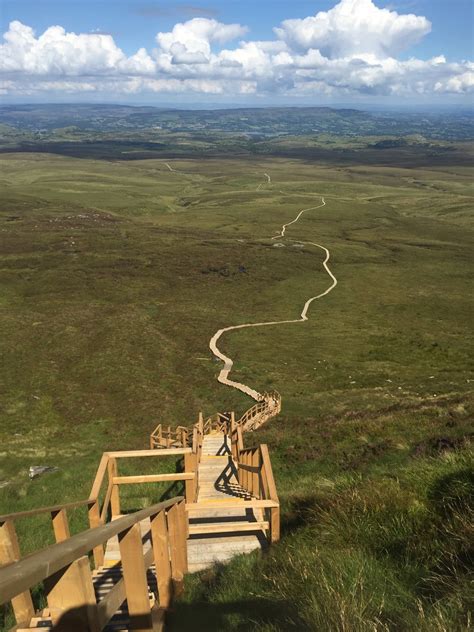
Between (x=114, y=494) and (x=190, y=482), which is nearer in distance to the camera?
(x=190, y=482)

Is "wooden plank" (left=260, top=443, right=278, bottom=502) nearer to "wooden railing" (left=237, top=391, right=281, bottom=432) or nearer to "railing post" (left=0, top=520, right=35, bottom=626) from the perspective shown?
"railing post" (left=0, top=520, right=35, bottom=626)

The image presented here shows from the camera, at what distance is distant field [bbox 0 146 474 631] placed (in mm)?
6949

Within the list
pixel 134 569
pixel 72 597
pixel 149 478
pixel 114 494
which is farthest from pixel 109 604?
pixel 114 494

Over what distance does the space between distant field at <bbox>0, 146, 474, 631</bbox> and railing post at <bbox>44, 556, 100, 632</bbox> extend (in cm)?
250

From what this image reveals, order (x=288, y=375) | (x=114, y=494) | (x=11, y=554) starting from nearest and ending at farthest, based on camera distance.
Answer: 1. (x=11, y=554)
2. (x=114, y=494)
3. (x=288, y=375)

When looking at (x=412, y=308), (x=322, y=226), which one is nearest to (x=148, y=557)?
(x=412, y=308)

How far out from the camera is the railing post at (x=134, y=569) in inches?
189

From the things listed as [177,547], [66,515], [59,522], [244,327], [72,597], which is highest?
[72,597]

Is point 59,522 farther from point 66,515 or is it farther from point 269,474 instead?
point 269,474

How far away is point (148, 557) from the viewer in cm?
692

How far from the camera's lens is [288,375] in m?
48.1

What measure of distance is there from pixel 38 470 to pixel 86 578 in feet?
84.3

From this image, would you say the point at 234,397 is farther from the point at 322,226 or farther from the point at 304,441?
the point at 322,226

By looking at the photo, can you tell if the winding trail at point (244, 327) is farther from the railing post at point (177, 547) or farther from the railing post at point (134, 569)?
the railing post at point (134, 569)
